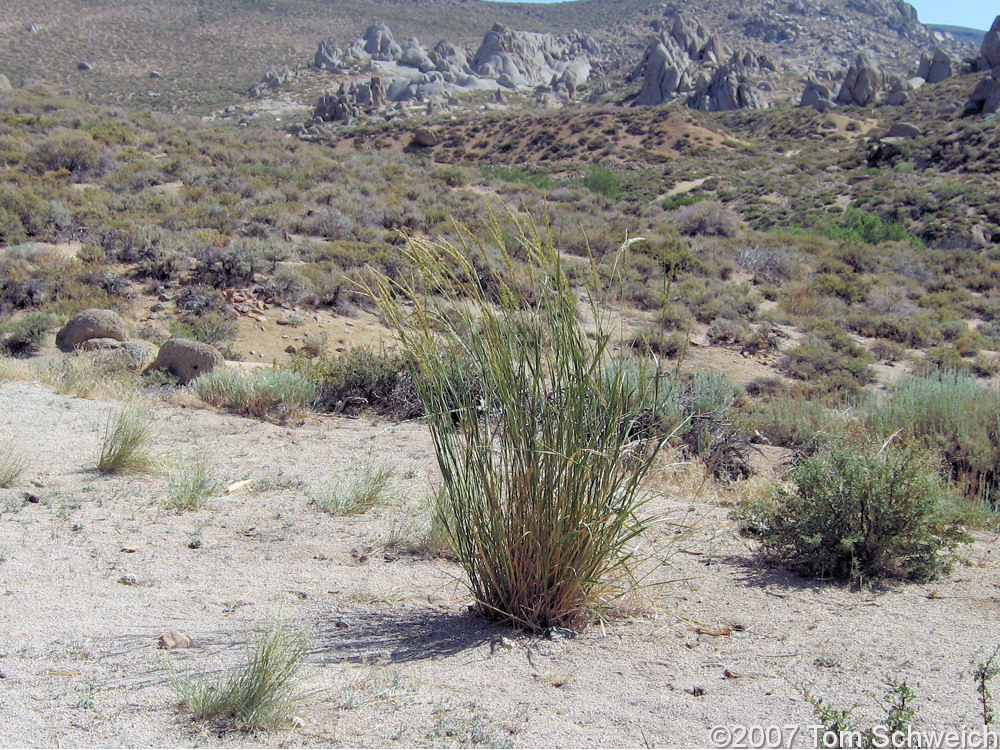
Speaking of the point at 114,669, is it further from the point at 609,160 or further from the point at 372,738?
the point at 609,160

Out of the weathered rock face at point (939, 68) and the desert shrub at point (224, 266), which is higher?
the weathered rock face at point (939, 68)

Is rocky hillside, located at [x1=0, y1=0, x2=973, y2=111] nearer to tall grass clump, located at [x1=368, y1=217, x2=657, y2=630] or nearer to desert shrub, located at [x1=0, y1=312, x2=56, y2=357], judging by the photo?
desert shrub, located at [x1=0, y1=312, x2=56, y2=357]

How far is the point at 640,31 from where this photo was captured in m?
110

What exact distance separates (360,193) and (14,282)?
10174 millimetres

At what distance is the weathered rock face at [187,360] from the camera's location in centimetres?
841

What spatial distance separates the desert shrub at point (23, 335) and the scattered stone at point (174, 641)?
840 cm

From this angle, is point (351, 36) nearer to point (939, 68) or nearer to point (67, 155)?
point (939, 68)

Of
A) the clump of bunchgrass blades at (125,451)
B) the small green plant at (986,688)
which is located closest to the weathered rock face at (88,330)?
the clump of bunchgrass blades at (125,451)

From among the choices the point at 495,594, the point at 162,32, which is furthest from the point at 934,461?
the point at 162,32

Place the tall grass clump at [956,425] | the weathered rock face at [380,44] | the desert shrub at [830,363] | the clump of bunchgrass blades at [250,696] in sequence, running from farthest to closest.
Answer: the weathered rock face at [380,44]
the desert shrub at [830,363]
the tall grass clump at [956,425]
the clump of bunchgrass blades at [250,696]

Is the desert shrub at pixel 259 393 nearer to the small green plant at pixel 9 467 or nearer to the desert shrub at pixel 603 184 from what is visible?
the small green plant at pixel 9 467

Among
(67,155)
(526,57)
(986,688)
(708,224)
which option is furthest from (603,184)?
(526,57)

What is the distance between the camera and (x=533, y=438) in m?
2.98

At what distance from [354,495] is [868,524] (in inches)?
119
